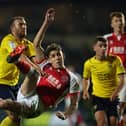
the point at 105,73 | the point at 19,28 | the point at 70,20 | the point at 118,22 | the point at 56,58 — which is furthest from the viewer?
the point at 70,20

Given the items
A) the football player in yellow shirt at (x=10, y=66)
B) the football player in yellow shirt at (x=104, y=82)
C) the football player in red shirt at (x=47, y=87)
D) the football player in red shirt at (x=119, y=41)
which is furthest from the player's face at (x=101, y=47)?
the football player in yellow shirt at (x=10, y=66)

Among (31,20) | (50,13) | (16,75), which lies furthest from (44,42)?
(16,75)

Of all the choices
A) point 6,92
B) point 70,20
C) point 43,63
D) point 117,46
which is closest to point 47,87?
point 43,63

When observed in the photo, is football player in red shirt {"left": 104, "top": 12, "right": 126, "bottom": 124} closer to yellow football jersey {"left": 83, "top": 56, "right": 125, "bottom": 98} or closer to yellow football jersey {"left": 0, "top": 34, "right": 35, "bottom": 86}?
yellow football jersey {"left": 83, "top": 56, "right": 125, "bottom": 98}

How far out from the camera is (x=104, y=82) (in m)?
4.45

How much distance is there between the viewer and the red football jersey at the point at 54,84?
4.04m

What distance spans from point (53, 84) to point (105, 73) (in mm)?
571

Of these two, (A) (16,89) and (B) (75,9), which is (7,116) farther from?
(B) (75,9)

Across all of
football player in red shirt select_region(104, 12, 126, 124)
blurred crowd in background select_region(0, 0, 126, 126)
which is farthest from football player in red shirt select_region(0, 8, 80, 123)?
blurred crowd in background select_region(0, 0, 126, 126)

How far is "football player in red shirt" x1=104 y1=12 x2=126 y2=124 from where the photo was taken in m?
4.54

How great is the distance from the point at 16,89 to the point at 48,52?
383 mm

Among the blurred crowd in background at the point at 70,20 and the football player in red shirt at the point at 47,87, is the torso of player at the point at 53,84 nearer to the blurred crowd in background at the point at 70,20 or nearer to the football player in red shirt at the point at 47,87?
the football player in red shirt at the point at 47,87

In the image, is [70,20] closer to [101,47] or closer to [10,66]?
[101,47]

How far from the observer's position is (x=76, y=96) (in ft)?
13.5
